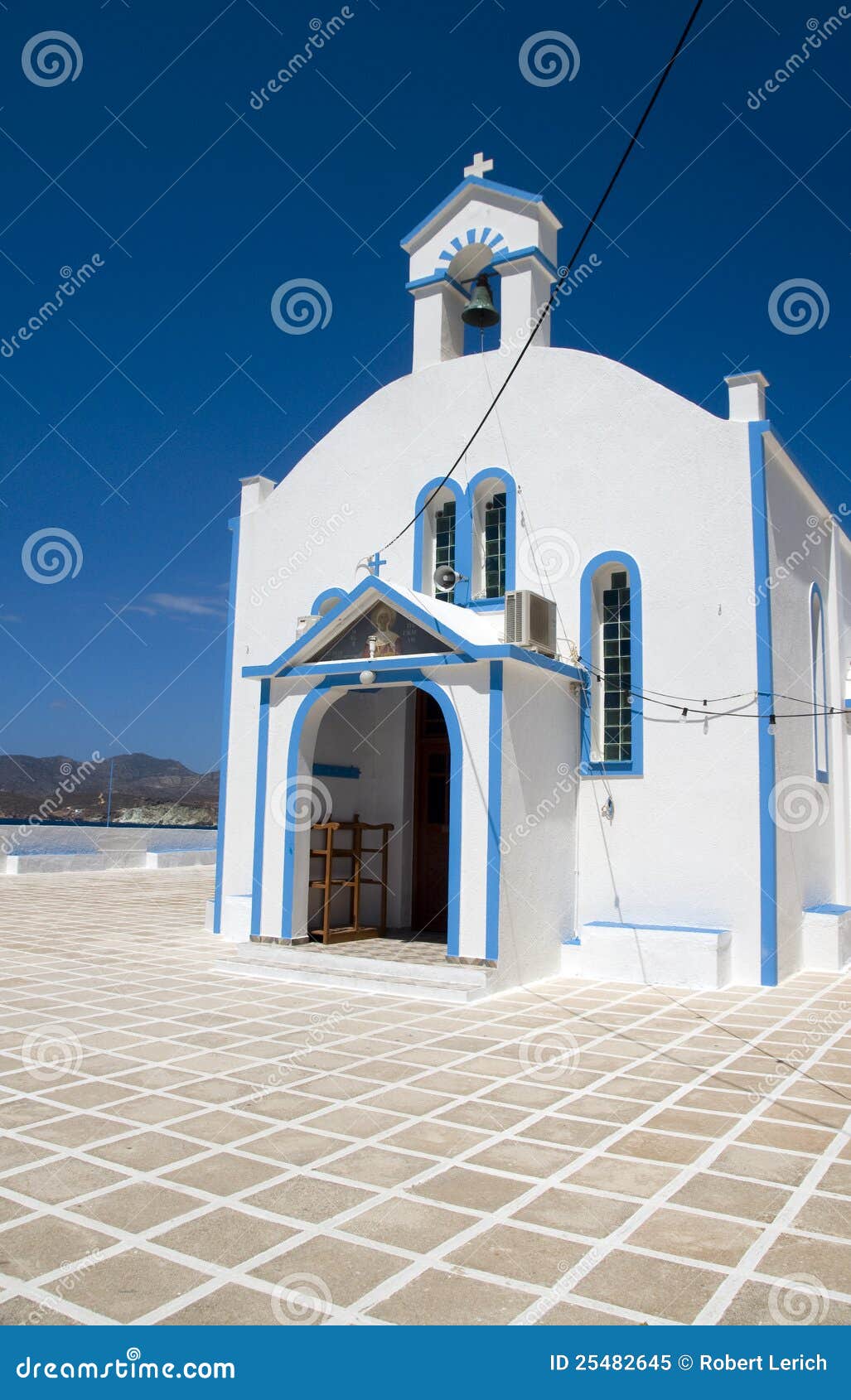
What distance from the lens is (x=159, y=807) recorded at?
54.5 meters

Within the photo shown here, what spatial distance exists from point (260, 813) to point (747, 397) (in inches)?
251

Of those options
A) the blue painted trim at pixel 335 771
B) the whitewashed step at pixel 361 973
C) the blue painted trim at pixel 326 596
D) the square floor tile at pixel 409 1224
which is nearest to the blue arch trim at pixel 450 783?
the whitewashed step at pixel 361 973

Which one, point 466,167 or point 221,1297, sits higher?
point 466,167

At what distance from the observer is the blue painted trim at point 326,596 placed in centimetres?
1173

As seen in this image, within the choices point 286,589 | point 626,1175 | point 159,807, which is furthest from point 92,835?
point 159,807

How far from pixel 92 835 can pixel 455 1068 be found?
65.5 feet

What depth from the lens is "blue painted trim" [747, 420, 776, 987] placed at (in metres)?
9.08

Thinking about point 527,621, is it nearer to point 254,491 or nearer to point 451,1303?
point 254,491

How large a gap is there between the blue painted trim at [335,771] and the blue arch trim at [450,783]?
74 centimetres

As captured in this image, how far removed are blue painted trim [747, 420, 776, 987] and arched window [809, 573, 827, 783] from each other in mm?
2039

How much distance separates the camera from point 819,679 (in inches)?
466

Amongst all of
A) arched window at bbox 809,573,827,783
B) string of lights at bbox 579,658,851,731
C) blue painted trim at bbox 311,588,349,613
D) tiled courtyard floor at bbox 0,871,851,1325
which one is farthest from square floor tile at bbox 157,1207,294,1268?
arched window at bbox 809,573,827,783

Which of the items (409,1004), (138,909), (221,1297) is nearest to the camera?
(221,1297)

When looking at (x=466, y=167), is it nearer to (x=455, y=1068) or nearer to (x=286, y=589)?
(x=286, y=589)
